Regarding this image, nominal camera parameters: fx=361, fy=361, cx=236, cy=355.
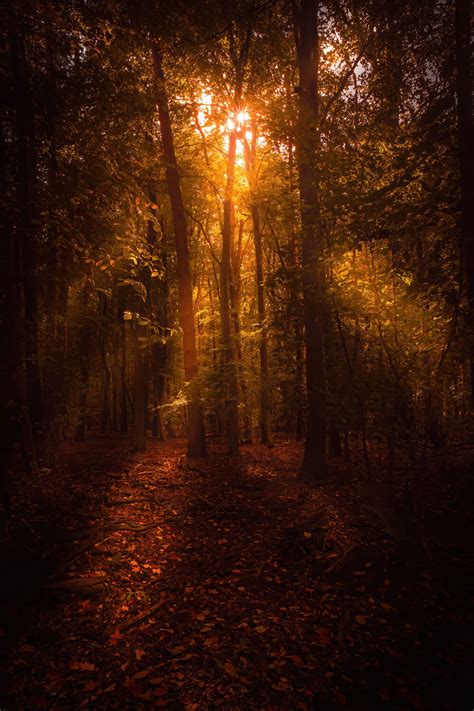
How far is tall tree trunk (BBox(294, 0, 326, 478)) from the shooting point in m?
7.64

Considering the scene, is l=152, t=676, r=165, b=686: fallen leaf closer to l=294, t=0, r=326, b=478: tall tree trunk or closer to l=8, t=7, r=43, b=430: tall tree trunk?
l=294, t=0, r=326, b=478: tall tree trunk

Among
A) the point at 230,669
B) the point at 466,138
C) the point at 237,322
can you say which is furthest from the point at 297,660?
the point at 237,322

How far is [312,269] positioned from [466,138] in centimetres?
329

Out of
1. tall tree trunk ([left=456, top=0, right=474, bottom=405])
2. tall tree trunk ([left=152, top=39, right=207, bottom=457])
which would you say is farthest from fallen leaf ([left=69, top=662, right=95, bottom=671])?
tall tree trunk ([left=152, top=39, right=207, bottom=457])

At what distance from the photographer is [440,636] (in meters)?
3.93

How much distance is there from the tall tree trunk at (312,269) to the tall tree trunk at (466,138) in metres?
2.33

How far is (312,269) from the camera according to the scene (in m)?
7.76

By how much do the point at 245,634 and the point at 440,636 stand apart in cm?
215

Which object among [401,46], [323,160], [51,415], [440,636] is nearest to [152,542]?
[440,636]

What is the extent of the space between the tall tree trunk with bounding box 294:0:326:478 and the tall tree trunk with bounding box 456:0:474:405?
2.33 m

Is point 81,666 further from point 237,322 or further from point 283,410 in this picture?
point 237,322

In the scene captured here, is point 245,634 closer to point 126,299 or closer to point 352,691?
point 352,691

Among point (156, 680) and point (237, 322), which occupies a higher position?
point (237, 322)

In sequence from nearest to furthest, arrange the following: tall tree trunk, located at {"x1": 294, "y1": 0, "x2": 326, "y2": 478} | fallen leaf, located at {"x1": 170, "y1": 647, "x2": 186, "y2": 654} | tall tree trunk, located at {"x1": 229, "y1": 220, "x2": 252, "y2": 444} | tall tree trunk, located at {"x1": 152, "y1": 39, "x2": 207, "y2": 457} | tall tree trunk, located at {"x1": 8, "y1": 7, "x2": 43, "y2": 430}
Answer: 1. fallen leaf, located at {"x1": 170, "y1": 647, "x2": 186, "y2": 654}
2. tall tree trunk, located at {"x1": 8, "y1": 7, "x2": 43, "y2": 430}
3. tall tree trunk, located at {"x1": 294, "y1": 0, "x2": 326, "y2": 478}
4. tall tree trunk, located at {"x1": 152, "y1": 39, "x2": 207, "y2": 457}
5. tall tree trunk, located at {"x1": 229, "y1": 220, "x2": 252, "y2": 444}
